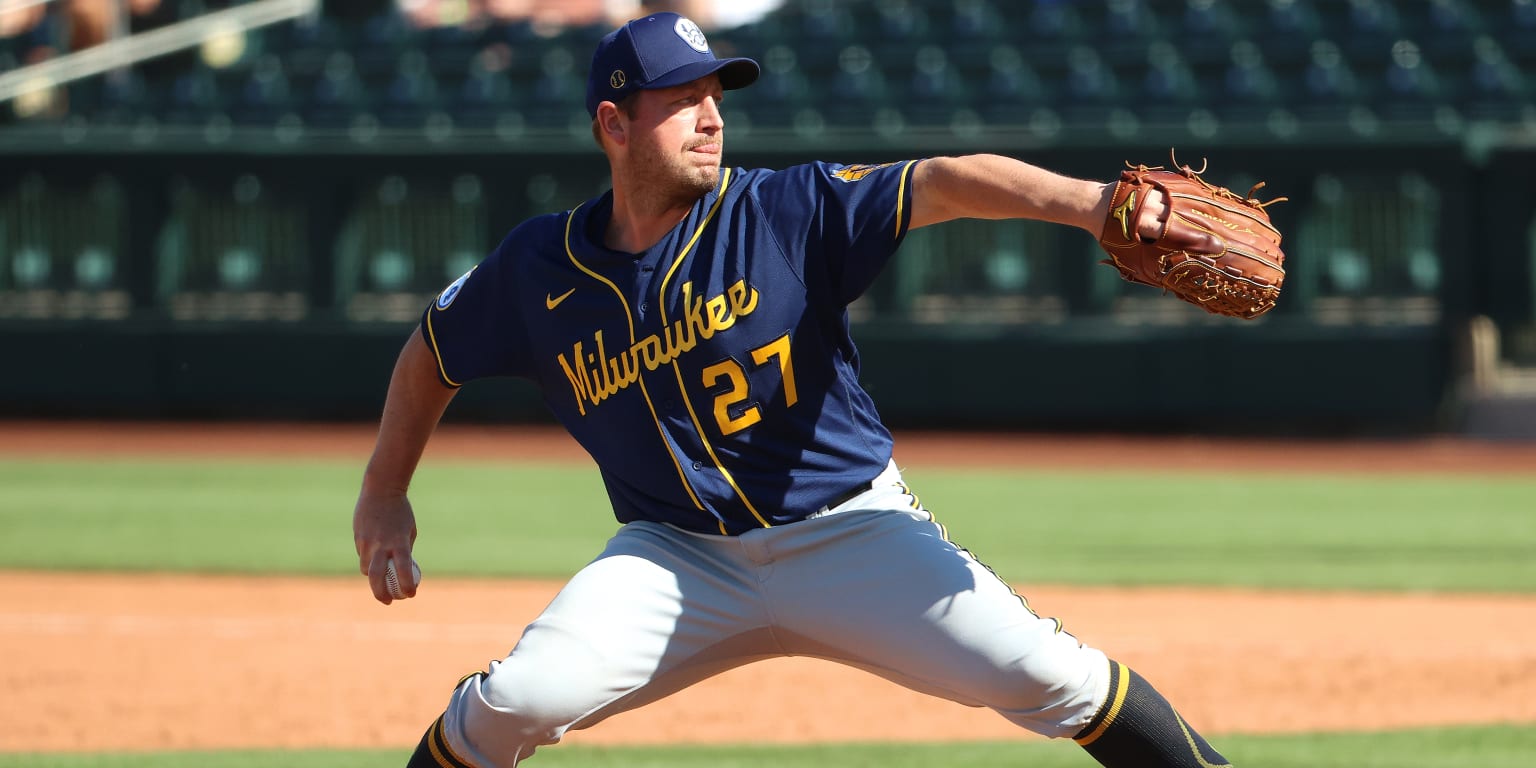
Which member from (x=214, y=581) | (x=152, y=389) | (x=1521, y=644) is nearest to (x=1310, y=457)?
(x=1521, y=644)

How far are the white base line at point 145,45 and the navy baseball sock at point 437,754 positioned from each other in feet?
53.5

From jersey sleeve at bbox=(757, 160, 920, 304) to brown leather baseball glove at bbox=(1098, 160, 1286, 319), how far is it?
414mm

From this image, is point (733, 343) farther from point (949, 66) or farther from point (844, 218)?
point (949, 66)

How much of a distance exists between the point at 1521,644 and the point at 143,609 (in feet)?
18.2

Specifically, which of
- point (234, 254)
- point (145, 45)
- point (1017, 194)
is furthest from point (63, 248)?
point (1017, 194)

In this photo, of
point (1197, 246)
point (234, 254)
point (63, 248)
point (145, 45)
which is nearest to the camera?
point (1197, 246)

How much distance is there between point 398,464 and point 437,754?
62 centimetres

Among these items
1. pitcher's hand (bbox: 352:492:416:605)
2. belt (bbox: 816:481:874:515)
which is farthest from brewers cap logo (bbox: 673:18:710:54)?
pitcher's hand (bbox: 352:492:416:605)

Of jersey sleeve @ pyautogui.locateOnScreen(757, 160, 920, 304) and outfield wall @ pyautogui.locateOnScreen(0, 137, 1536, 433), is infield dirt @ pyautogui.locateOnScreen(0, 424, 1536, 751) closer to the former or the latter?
jersey sleeve @ pyautogui.locateOnScreen(757, 160, 920, 304)

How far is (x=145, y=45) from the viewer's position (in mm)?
18391

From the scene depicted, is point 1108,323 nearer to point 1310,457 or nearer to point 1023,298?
point 1023,298

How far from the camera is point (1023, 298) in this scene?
1497cm

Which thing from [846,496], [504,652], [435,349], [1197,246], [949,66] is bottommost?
[504,652]

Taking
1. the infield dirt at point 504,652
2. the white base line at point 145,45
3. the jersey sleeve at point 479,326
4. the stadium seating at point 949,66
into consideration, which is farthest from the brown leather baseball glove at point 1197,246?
the white base line at point 145,45
